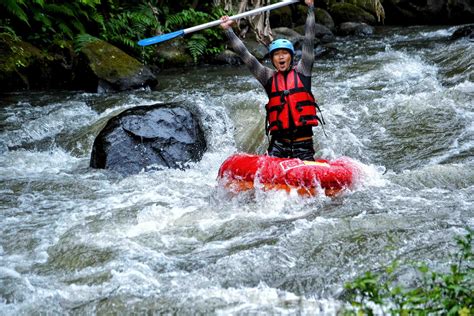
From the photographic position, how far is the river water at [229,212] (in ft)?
11.3

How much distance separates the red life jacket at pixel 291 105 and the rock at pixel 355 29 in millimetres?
10509

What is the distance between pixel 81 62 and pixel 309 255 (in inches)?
295

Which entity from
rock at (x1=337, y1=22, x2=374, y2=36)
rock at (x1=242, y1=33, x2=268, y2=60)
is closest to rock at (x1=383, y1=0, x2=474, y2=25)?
rock at (x1=337, y1=22, x2=374, y2=36)

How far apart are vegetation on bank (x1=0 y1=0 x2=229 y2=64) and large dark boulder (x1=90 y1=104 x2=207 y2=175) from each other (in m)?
4.43

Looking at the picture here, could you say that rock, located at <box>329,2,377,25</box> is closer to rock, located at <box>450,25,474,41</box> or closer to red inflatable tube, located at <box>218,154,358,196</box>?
rock, located at <box>450,25,474,41</box>

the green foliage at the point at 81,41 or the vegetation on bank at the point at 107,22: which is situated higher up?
the vegetation on bank at the point at 107,22

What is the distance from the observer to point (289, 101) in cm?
543

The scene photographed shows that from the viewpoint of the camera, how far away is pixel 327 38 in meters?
14.4

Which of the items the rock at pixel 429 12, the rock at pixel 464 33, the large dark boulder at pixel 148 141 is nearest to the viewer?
the large dark boulder at pixel 148 141

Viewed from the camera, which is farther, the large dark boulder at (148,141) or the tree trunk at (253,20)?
the tree trunk at (253,20)

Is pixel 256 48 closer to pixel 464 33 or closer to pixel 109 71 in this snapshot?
pixel 109 71

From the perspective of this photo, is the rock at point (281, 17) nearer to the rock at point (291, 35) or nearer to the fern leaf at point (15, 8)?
the rock at point (291, 35)

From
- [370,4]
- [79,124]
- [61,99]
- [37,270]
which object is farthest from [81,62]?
[370,4]

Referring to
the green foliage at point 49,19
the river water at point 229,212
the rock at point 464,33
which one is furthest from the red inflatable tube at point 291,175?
the rock at point 464,33
